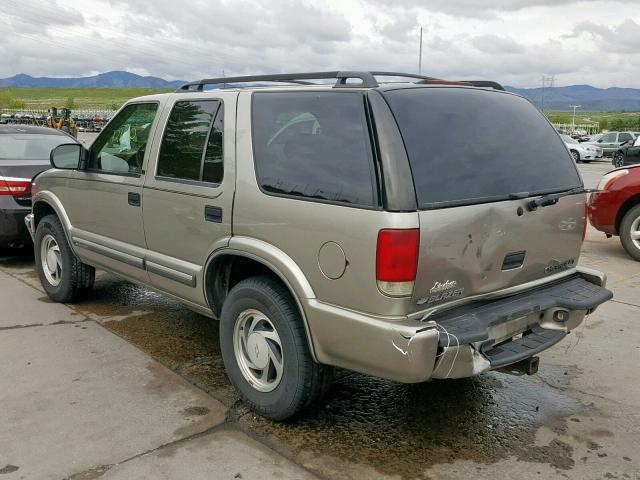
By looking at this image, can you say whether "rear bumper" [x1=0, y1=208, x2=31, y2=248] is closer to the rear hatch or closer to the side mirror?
the side mirror

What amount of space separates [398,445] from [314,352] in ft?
2.26

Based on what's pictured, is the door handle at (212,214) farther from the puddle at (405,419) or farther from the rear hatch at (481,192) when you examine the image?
the rear hatch at (481,192)

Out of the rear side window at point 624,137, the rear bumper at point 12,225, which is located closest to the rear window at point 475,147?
the rear bumper at point 12,225

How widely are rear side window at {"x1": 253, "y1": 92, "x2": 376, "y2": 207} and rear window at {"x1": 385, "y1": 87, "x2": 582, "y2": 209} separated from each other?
214 mm

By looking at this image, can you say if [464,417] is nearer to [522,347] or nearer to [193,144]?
[522,347]

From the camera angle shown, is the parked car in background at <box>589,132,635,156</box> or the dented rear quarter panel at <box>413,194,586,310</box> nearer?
the dented rear quarter panel at <box>413,194,586,310</box>

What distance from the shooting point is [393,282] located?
9.16 feet

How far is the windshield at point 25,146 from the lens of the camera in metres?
7.47

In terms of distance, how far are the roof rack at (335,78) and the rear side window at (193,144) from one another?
0.28 metres

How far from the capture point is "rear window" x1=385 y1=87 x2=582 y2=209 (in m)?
2.97

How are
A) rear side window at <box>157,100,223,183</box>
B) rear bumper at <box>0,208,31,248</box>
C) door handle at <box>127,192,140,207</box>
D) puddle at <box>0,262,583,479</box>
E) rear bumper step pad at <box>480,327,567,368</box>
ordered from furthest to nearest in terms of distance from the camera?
rear bumper at <box>0,208,31,248</box> → door handle at <box>127,192,140,207</box> → rear side window at <box>157,100,223,183</box> → puddle at <box>0,262,583,479</box> → rear bumper step pad at <box>480,327,567,368</box>

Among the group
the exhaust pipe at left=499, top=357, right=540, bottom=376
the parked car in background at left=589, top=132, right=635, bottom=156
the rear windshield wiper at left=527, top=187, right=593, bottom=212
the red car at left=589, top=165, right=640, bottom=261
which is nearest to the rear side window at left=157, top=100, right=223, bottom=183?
the rear windshield wiper at left=527, top=187, right=593, bottom=212

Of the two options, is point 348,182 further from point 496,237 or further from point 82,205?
point 82,205

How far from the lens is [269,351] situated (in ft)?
11.2
